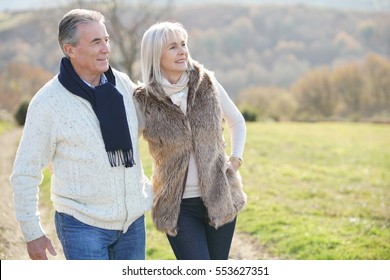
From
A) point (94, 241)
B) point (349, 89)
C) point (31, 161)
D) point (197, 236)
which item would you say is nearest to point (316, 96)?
point (349, 89)

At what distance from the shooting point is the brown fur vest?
3.64 m

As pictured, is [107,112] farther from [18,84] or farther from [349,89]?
[349,89]

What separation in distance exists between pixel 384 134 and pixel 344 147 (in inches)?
280

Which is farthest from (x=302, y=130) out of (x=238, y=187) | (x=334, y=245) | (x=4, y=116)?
(x=238, y=187)

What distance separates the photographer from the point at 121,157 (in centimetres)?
325

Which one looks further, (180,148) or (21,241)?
(21,241)

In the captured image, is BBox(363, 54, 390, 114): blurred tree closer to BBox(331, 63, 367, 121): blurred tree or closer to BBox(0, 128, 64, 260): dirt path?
BBox(331, 63, 367, 121): blurred tree

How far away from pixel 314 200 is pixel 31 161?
7.52 meters

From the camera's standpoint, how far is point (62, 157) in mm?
3189

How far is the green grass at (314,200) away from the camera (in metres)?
6.75

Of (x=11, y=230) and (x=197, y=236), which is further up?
(x=197, y=236)

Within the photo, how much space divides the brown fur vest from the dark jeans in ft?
0.19

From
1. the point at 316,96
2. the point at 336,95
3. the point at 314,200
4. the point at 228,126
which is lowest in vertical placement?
the point at 336,95

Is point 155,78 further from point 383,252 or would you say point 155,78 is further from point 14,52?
point 14,52
